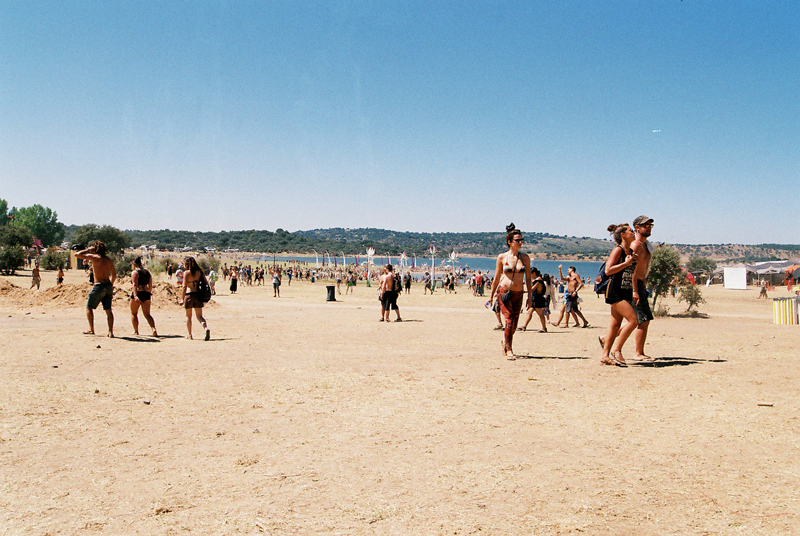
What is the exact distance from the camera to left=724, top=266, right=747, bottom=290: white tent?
5212 cm

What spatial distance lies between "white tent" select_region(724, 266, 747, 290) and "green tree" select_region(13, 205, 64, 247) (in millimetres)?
115287

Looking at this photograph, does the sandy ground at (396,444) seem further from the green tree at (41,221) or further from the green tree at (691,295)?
the green tree at (41,221)

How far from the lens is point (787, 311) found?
1689cm

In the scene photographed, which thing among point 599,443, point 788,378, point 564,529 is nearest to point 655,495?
point 564,529

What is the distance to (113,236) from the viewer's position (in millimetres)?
72750

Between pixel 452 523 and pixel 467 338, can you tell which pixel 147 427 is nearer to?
pixel 452 523

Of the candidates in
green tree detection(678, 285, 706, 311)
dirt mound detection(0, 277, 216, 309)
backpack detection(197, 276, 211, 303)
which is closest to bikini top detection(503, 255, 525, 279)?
backpack detection(197, 276, 211, 303)

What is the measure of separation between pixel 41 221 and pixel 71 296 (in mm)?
115430

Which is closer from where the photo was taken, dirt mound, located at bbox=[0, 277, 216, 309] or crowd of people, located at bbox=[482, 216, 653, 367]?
crowd of people, located at bbox=[482, 216, 653, 367]

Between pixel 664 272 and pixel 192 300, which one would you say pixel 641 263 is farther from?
pixel 664 272

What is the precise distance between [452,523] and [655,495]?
4.18 ft

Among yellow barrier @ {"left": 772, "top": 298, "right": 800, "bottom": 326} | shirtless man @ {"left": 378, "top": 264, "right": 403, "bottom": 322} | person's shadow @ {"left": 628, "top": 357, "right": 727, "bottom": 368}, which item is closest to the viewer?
person's shadow @ {"left": 628, "top": 357, "right": 727, "bottom": 368}

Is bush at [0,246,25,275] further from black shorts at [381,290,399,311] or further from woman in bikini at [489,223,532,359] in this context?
woman in bikini at [489,223,532,359]

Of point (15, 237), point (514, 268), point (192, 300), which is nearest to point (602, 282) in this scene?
point (514, 268)
